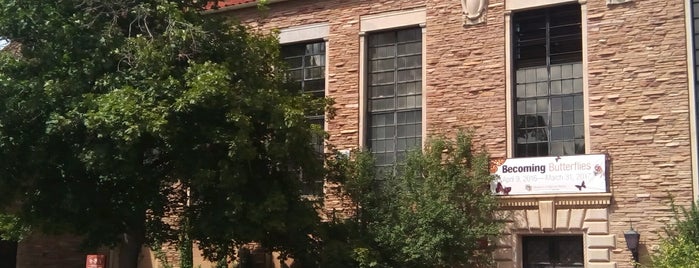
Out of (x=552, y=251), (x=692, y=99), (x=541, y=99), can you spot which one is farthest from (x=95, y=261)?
(x=692, y=99)

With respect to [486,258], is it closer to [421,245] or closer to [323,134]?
[421,245]

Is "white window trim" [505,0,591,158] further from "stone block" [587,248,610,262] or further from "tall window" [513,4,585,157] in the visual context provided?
"stone block" [587,248,610,262]

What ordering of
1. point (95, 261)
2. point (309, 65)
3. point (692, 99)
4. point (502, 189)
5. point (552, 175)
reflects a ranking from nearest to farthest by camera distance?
point (692, 99)
point (552, 175)
point (502, 189)
point (95, 261)
point (309, 65)

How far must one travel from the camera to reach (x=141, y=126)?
13656 mm

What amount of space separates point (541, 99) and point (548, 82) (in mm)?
410

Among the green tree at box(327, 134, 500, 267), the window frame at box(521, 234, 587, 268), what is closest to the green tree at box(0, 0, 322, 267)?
the green tree at box(327, 134, 500, 267)

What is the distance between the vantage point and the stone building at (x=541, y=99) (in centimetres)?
1636

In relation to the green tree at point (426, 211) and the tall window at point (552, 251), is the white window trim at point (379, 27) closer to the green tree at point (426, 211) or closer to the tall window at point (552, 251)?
the green tree at point (426, 211)

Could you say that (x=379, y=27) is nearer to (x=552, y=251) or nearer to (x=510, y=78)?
(x=510, y=78)

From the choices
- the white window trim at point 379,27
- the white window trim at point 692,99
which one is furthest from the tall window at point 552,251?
the white window trim at point 379,27

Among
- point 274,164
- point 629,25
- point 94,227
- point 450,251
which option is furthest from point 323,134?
point 629,25

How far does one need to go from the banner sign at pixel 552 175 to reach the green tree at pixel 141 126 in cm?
441

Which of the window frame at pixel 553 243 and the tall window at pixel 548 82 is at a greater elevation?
the tall window at pixel 548 82

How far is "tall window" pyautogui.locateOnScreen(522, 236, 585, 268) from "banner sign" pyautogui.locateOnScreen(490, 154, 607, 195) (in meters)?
1.11
